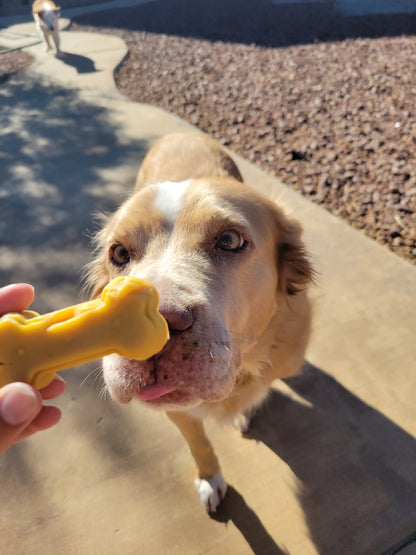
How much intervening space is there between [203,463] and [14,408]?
1407 millimetres

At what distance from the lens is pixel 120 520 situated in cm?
223

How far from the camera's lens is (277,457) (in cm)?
245

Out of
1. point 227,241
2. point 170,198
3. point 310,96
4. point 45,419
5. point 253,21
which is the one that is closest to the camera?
point 45,419

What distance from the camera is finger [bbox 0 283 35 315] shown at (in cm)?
157

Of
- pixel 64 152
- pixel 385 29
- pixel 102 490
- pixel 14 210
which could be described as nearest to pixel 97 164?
pixel 64 152

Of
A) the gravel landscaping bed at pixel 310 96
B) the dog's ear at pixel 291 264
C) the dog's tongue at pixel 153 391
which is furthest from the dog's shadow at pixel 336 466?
the gravel landscaping bed at pixel 310 96

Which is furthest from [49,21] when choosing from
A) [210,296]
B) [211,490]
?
[211,490]

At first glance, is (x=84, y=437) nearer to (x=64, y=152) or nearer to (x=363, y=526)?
(x=363, y=526)

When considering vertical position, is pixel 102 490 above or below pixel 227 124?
→ below

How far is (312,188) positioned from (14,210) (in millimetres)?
3365

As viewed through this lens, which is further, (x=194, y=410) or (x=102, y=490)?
(x=102, y=490)

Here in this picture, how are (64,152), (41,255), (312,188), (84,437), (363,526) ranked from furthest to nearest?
(64,152) → (312,188) → (41,255) → (84,437) → (363,526)

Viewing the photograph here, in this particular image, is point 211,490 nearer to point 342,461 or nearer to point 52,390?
point 342,461

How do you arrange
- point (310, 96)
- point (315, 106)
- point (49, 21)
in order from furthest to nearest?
point (49, 21) < point (310, 96) < point (315, 106)
